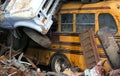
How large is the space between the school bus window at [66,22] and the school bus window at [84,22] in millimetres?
315

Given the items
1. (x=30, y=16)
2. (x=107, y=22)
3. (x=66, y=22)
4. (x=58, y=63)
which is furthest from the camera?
(x=58, y=63)

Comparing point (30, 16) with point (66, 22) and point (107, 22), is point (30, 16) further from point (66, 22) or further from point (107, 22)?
point (107, 22)

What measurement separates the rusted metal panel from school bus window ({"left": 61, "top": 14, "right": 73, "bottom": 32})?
788 mm

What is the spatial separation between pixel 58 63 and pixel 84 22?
1.85 metres

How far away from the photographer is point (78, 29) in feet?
34.5

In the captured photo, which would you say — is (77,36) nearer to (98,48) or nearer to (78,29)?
(78,29)

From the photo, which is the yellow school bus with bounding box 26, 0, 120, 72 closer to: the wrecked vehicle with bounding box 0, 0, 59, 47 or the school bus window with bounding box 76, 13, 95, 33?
the school bus window with bounding box 76, 13, 95, 33

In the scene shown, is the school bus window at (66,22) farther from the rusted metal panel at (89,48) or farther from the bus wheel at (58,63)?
the bus wheel at (58,63)

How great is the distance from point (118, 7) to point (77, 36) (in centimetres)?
167

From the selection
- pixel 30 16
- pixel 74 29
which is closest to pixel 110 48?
pixel 74 29

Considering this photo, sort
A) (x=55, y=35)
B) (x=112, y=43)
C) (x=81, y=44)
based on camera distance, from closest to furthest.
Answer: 1. (x=112, y=43)
2. (x=81, y=44)
3. (x=55, y=35)

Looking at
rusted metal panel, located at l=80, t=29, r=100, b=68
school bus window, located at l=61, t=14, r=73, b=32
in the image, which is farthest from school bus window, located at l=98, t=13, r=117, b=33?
school bus window, located at l=61, t=14, r=73, b=32

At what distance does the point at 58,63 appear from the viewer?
11.4m

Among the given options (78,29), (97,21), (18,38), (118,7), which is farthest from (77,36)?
(18,38)
